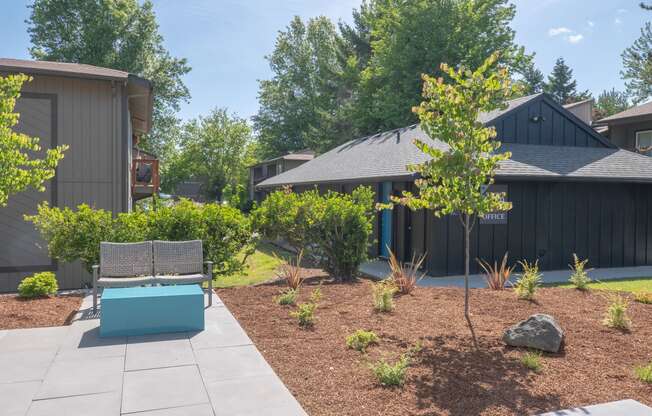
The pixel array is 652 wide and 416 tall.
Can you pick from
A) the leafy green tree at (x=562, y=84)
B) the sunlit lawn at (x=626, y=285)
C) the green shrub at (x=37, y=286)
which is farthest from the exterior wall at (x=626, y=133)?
the leafy green tree at (x=562, y=84)

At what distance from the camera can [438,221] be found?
1209 cm

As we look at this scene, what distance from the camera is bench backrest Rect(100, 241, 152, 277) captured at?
7492 mm

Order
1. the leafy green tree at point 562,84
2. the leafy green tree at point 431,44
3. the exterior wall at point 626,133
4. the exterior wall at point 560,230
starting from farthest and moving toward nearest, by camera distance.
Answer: the leafy green tree at point 562,84 < the leafy green tree at point 431,44 < the exterior wall at point 626,133 < the exterior wall at point 560,230

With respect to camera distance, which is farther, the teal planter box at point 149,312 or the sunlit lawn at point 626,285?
the sunlit lawn at point 626,285

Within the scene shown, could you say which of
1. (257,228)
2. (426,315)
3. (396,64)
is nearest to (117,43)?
(396,64)

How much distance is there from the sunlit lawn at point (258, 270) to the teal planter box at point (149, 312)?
9.75 feet

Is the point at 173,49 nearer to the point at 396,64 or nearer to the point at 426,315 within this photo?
the point at 396,64

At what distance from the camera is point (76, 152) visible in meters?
11.3

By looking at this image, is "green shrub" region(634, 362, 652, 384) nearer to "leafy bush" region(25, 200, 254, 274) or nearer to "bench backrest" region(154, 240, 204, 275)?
"bench backrest" region(154, 240, 204, 275)

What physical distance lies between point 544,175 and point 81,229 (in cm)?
1074

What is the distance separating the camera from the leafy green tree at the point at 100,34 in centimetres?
3089

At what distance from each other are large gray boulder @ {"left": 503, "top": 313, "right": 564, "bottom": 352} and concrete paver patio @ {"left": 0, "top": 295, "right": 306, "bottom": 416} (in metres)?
2.97

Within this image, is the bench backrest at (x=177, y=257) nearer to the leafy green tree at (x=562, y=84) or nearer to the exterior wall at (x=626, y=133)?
the exterior wall at (x=626, y=133)

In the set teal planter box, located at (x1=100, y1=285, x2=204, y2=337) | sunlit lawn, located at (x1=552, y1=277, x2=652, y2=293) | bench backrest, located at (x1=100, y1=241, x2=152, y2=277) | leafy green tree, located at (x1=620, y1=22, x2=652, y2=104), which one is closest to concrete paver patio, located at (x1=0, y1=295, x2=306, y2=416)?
teal planter box, located at (x1=100, y1=285, x2=204, y2=337)
